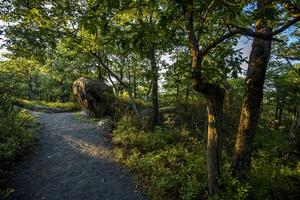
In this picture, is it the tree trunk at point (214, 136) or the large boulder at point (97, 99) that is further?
the large boulder at point (97, 99)

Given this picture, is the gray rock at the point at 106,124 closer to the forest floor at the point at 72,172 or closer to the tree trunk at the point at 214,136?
the forest floor at the point at 72,172

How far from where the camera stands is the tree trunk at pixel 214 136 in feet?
14.1

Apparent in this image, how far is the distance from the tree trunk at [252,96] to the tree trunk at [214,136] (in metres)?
0.62

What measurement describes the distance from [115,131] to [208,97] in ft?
19.7

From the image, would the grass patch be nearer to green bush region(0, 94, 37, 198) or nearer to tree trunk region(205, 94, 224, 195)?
tree trunk region(205, 94, 224, 195)

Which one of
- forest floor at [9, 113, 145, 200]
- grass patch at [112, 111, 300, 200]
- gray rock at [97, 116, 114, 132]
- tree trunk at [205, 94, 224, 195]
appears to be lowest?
forest floor at [9, 113, 145, 200]

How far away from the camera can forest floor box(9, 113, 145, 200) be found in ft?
18.1

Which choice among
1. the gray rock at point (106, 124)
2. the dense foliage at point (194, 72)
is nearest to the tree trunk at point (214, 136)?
the dense foliage at point (194, 72)

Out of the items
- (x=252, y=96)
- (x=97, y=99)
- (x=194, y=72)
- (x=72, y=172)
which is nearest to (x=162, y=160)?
(x=72, y=172)

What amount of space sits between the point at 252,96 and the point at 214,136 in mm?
1132

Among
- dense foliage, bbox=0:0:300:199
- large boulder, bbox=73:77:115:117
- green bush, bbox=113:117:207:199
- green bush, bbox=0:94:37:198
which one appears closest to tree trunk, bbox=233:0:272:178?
dense foliage, bbox=0:0:300:199

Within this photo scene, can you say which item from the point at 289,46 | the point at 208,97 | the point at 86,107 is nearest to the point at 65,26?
the point at 86,107

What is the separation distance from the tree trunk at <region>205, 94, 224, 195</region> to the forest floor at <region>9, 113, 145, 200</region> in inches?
74.4

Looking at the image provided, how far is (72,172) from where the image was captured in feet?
21.5
